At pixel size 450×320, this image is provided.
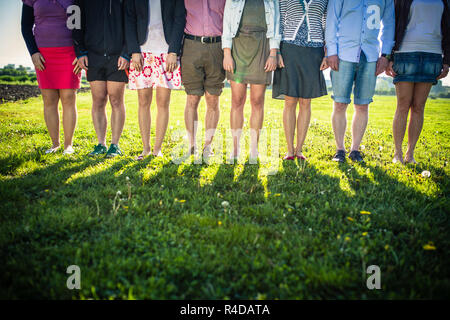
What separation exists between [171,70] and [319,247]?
3231 mm

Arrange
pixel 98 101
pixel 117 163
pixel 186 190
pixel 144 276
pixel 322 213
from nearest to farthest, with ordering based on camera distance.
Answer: pixel 144 276 < pixel 322 213 < pixel 186 190 < pixel 117 163 < pixel 98 101

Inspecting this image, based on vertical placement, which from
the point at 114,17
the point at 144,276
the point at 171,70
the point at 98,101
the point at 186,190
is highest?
the point at 114,17

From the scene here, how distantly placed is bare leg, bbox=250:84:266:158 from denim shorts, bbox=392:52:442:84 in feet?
7.07

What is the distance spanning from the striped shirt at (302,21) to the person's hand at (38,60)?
147 inches

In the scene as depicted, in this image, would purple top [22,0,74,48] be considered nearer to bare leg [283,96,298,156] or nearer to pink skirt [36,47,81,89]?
pink skirt [36,47,81,89]

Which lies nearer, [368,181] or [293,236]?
[293,236]

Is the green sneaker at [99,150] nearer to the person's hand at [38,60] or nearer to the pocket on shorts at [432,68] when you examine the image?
the person's hand at [38,60]

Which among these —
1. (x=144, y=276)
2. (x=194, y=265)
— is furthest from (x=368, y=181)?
(x=144, y=276)

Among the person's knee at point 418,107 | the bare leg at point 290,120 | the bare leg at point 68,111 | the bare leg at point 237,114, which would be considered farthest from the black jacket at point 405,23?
the bare leg at point 68,111

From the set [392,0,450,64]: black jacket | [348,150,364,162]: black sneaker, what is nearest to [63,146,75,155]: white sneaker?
[348,150,364,162]: black sneaker

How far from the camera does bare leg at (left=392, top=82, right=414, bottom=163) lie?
454 centimetres

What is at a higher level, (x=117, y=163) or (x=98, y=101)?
(x=98, y=101)

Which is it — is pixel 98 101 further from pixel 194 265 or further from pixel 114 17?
pixel 194 265

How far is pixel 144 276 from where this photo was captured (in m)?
1.94
